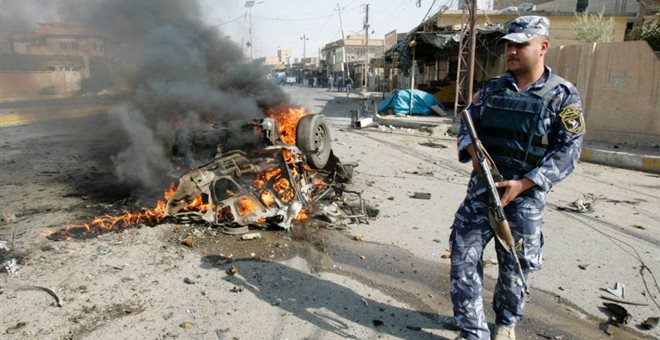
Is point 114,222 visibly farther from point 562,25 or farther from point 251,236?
point 562,25

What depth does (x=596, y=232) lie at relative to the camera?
4867 millimetres

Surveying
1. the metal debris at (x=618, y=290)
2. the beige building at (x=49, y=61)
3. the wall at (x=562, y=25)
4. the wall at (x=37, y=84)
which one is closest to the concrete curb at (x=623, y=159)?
the metal debris at (x=618, y=290)

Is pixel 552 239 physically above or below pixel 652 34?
below

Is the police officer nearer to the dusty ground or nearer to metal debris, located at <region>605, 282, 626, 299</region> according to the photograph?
the dusty ground

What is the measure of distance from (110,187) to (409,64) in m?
15.2

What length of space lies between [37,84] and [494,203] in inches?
682

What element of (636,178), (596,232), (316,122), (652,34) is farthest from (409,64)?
(596,232)

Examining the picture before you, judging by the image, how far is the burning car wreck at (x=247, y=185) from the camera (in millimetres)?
4527

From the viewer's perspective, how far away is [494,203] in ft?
7.65

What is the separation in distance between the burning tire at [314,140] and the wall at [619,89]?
7.87 meters

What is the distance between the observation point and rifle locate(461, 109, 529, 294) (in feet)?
7.62

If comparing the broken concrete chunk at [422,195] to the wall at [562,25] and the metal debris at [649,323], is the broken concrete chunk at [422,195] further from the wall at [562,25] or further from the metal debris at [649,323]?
the wall at [562,25]

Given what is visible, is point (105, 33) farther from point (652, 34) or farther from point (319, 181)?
point (652, 34)

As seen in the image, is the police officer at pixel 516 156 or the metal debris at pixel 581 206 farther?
the metal debris at pixel 581 206
